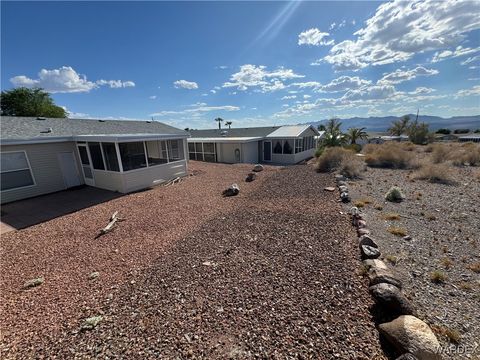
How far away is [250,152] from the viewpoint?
21266 mm

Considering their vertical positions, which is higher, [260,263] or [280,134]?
[280,134]

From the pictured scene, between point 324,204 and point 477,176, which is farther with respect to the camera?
point 477,176

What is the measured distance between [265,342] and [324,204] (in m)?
6.16

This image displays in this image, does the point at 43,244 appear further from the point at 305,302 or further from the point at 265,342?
the point at 305,302

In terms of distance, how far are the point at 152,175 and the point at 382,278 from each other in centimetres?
1110

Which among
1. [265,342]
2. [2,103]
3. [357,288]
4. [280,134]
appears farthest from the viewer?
[2,103]

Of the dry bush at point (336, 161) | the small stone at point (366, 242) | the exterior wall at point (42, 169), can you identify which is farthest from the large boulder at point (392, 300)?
the exterior wall at point (42, 169)

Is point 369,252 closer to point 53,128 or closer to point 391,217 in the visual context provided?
point 391,217

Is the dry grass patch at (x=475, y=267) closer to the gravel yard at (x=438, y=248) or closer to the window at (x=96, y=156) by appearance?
the gravel yard at (x=438, y=248)

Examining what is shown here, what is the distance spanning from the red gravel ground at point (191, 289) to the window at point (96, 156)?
14.8 ft

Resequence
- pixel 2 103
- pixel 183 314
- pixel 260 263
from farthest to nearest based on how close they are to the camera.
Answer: pixel 2 103 < pixel 260 263 < pixel 183 314

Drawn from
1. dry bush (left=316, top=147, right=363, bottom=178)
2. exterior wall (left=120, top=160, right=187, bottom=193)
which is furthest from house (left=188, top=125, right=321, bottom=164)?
exterior wall (left=120, top=160, right=187, bottom=193)

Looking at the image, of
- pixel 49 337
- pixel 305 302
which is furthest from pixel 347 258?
pixel 49 337

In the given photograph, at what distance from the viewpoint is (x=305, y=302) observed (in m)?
3.50
